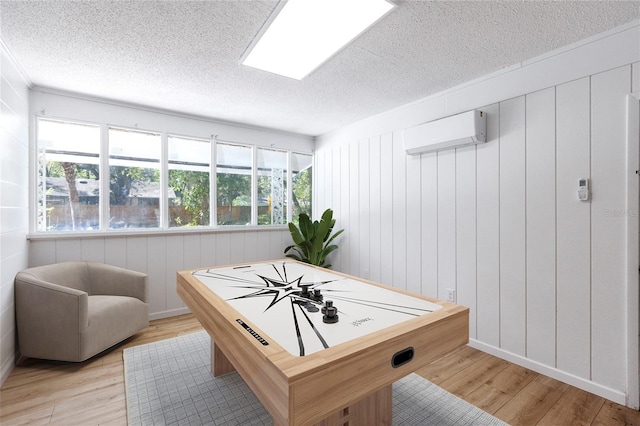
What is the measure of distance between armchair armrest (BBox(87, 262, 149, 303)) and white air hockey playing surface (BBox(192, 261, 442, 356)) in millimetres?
986

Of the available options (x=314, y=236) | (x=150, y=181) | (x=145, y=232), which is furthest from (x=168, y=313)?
(x=314, y=236)

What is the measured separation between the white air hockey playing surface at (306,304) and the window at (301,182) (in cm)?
239

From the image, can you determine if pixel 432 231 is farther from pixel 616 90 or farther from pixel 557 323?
pixel 616 90

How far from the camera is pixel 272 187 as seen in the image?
14.9 ft

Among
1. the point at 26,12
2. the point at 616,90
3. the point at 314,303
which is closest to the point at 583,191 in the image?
the point at 616,90

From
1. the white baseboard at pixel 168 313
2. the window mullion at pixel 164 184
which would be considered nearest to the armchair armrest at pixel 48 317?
the white baseboard at pixel 168 313

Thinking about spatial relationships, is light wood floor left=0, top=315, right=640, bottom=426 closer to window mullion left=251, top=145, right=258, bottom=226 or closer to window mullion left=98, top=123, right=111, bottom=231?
window mullion left=98, top=123, right=111, bottom=231

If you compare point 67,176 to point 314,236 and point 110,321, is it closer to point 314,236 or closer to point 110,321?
point 110,321

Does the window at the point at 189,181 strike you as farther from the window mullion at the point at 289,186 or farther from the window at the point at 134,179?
the window mullion at the point at 289,186

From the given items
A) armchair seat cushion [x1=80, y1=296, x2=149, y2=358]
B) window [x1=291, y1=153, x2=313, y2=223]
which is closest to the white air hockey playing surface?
armchair seat cushion [x1=80, y1=296, x2=149, y2=358]

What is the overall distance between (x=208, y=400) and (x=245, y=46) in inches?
96.9

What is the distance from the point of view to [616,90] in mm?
1981

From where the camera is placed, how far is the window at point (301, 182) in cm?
475

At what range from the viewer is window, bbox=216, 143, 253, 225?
405cm
